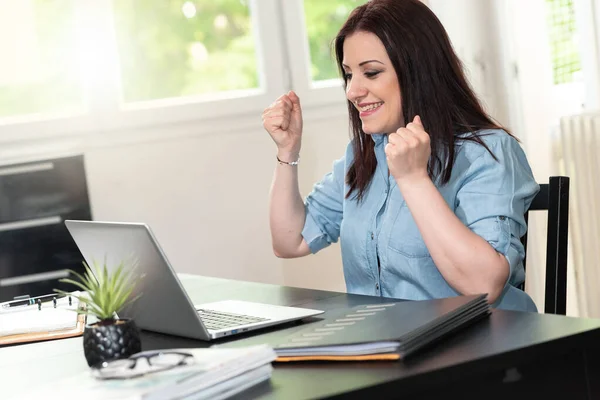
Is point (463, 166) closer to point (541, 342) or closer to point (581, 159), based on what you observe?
point (541, 342)

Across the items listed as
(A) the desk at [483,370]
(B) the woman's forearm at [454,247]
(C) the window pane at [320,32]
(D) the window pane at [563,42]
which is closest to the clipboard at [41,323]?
(A) the desk at [483,370]

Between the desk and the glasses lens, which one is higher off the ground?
the glasses lens

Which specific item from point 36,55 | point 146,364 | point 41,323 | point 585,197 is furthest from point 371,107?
point 36,55

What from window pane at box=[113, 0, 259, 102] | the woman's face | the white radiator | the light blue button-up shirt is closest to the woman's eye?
the woman's face

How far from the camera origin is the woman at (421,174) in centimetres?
171

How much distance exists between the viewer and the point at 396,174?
1.74 m

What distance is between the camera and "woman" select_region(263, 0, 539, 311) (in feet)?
5.61

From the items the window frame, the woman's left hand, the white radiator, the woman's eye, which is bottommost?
the white radiator

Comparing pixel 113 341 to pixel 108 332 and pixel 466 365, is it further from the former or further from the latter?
pixel 466 365

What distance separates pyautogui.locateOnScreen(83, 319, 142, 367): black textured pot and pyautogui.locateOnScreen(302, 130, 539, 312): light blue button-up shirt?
0.77 m

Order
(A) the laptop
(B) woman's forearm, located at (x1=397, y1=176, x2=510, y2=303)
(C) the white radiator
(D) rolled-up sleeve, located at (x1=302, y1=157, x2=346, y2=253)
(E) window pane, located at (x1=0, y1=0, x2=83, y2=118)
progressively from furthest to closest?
(E) window pane, located at (x1=0, y1=0, x2=83, y2=118) → (C) the white radiator → (D) rolled-up sleeve, located at (x1=302, y1=157, x2=346, y2=253) → (B) woman's forearm, located at (x1=397, y1=176, x2=510, y2=303) → (A) the laptop

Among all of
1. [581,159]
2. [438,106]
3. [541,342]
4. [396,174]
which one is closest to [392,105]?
[438,106]

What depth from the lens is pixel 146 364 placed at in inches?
43.0

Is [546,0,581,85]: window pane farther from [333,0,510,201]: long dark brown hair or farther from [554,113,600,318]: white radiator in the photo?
[333,0,510,201]: long dark brown hair
